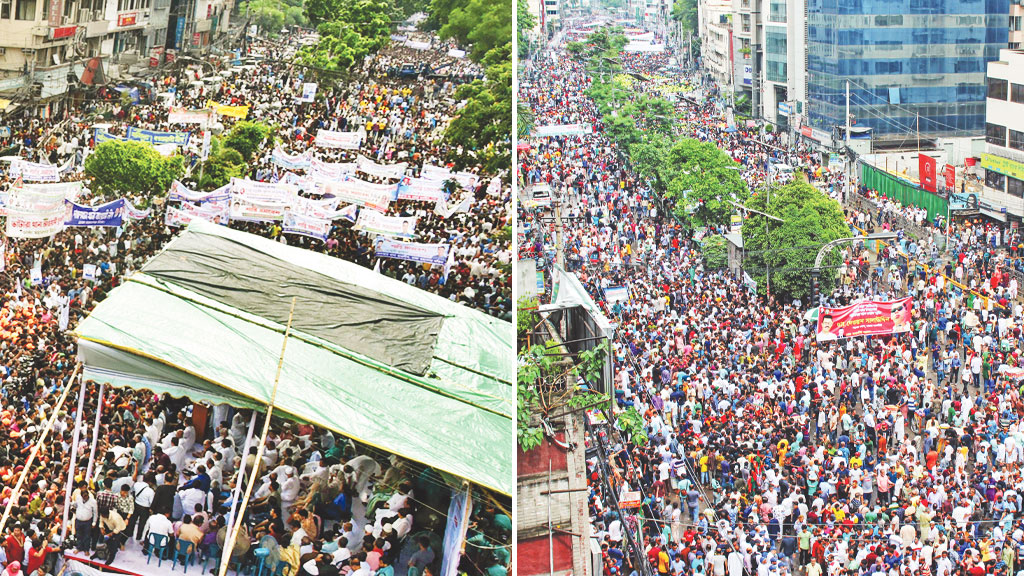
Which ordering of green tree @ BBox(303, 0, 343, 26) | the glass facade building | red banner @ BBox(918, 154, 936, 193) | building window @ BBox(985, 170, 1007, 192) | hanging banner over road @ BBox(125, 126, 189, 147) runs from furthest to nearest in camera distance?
the glass facade building < red banner @ BBox(918, 154, 936, 193) < building window @ BBox(985, 170, 1007, 192) < green tree @ BBox(303, 0, 343, 26) < hanging banner over road @ BBox(125, 126, 189, 147)

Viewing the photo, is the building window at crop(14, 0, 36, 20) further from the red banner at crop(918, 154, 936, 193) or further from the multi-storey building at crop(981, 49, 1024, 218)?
the red banner at crop(918, 154, 936, 193)

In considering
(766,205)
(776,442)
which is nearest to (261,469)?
(776,442)

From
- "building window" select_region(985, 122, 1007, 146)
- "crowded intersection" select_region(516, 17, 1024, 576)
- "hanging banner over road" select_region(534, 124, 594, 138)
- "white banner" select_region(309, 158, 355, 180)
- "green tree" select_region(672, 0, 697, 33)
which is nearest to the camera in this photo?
"white banner" select_region(309, 158, 355, 180)

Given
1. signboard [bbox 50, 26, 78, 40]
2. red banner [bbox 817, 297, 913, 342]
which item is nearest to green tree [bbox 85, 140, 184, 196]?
signboard [bbox 50, 26, 78, 40]

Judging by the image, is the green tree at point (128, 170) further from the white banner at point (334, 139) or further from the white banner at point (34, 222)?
the white banner at point (334, 139)

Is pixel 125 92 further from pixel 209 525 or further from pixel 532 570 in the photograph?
pixel 532 570

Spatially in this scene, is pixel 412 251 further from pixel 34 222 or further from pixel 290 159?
pixel 34 222

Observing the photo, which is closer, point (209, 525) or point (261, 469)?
point (209, 525)
